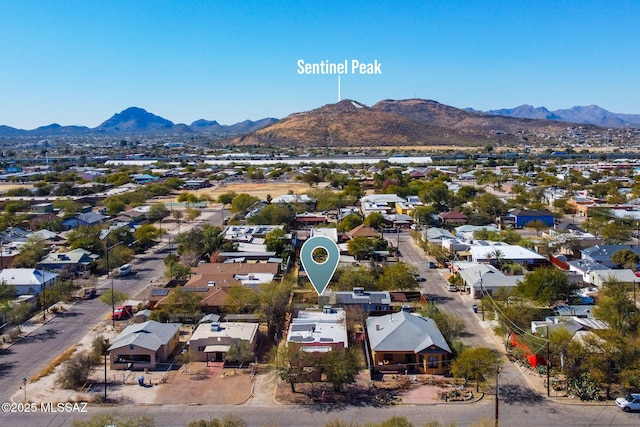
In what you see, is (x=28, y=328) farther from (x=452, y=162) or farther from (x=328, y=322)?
(x=452, y=162)

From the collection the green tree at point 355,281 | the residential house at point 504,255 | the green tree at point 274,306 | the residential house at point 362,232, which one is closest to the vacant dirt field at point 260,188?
the residential house at point 362,232

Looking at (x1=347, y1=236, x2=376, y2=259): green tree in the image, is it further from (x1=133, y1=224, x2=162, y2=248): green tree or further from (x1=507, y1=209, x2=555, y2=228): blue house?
(x1=507, y1=209, x2=555, y2=228): blue house

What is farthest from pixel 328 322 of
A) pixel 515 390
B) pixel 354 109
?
pixel 354 109

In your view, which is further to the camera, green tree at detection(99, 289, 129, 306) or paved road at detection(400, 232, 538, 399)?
green tree at detection(99, 289, 129, 306)

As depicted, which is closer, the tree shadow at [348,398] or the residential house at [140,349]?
the tree shadow at [348,398]

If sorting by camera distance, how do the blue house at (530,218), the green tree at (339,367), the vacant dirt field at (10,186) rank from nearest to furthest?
the green tree at (339,367) < the blue house at (530,218) < the vacant dirt field at (10,186)

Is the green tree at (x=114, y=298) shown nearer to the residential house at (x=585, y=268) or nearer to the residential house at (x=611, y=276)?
the residential house at (x=611, y=276)

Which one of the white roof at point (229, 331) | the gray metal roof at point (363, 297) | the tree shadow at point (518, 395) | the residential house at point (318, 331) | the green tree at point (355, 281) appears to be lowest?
the tree shadow at point (518, 395)

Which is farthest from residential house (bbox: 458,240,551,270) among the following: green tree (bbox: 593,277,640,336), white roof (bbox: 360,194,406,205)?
white roof (bbox: 360,194,406,205)
